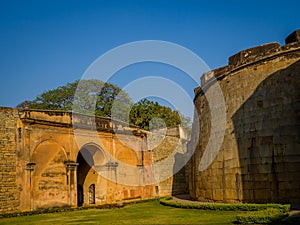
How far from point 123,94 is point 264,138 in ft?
97.9

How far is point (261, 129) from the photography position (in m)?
13.6

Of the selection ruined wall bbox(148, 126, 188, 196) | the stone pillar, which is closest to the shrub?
the stone pillar

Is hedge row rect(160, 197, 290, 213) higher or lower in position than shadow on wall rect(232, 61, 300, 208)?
lower

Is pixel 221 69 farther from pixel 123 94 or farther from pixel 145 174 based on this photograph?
pixel 123 94

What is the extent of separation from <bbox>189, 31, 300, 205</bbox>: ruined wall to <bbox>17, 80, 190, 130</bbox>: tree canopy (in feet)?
82.2

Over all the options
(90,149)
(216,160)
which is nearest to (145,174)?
(90,149)

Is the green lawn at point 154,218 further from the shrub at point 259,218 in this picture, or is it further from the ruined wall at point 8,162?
the ruined wall at point 8,162

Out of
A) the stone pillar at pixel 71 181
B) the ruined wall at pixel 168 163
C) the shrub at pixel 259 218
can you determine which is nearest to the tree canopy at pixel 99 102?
the ruined wall at pixel 168 163

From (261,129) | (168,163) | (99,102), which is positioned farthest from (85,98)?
(261,129)

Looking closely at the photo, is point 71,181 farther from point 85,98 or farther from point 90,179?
point 85,98

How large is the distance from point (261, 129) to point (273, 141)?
2.23ft

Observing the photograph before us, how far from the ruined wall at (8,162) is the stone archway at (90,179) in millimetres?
7298

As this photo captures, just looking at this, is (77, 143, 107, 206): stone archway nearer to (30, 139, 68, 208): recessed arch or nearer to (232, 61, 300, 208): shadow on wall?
(30, 139, 68, 208): recessed arch

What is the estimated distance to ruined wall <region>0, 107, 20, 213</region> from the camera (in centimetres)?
1702
